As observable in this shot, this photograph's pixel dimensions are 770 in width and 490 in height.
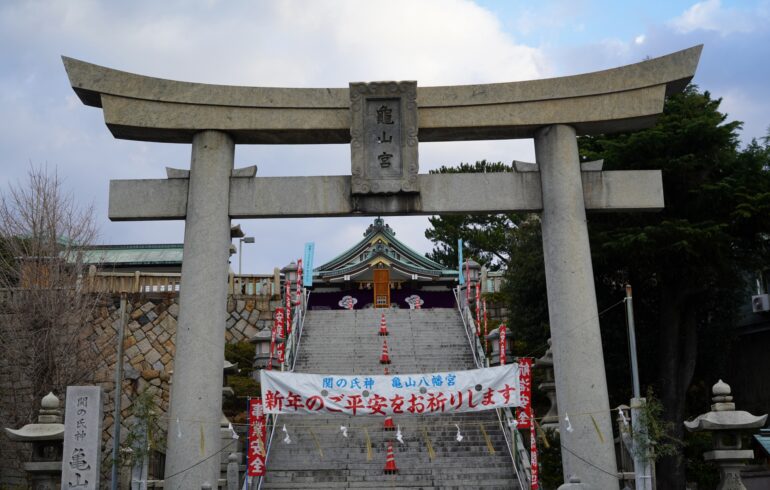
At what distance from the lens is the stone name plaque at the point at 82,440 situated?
1228 centimetres

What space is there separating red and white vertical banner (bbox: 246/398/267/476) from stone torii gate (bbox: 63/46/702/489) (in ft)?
8.60

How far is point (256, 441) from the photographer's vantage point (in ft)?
47.6

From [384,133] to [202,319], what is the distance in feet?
13.8

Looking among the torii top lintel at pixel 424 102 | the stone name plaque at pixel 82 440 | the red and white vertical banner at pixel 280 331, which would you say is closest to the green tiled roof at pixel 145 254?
the red and white vertical banner at pixel 280 331

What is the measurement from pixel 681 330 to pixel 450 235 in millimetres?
20868

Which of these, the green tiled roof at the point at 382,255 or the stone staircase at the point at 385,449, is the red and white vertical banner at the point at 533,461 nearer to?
the stone staircase at the point at 385,449

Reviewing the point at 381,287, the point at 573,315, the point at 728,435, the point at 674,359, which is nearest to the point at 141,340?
the point at 381,287

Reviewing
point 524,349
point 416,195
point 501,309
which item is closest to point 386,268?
point 501,309

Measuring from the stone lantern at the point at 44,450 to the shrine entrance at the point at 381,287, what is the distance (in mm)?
22188

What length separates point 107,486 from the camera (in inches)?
835

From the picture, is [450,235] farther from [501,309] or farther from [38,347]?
[38,347]

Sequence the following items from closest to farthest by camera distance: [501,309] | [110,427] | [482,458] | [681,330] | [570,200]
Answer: [570,200] → [482,458] → [681,330] → [110,427] → [501,309]

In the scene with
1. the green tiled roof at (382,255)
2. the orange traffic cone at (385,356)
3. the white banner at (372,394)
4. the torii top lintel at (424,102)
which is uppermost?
the green tiled roof at (382,255)

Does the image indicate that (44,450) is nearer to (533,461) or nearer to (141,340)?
(533,461)
